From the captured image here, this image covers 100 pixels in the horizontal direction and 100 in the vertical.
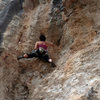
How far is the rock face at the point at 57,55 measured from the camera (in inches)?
299

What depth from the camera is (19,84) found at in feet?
30.0

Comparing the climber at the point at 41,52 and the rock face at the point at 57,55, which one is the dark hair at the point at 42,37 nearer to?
the rock face at the point at 57,55

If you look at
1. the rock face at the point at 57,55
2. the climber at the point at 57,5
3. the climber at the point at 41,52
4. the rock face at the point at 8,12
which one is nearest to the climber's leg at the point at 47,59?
the climber at the point at 41,52

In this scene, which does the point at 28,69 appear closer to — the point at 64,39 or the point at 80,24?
the point at 64,39

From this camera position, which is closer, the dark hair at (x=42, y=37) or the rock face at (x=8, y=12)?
the dark hair at (x=42, y=37)

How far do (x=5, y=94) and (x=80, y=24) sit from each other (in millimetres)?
3897

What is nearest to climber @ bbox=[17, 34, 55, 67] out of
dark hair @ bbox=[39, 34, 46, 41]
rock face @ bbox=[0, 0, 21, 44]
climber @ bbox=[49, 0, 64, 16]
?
dark hair @ bbox=[39, 34, 46, 41]

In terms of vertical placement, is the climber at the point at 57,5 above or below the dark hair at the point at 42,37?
above

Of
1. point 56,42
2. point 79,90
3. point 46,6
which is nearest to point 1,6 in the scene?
point 46,6

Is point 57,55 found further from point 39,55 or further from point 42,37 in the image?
point 42,37

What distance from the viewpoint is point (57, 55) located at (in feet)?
31.4

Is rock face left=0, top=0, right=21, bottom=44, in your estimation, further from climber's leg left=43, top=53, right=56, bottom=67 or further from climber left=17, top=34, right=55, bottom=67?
climber's leg left=43, top=53, right=56, bottom=67

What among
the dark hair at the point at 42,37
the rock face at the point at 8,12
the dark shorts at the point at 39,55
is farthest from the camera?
the rock face at the point at 8,12

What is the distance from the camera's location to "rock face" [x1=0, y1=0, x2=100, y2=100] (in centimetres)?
759
